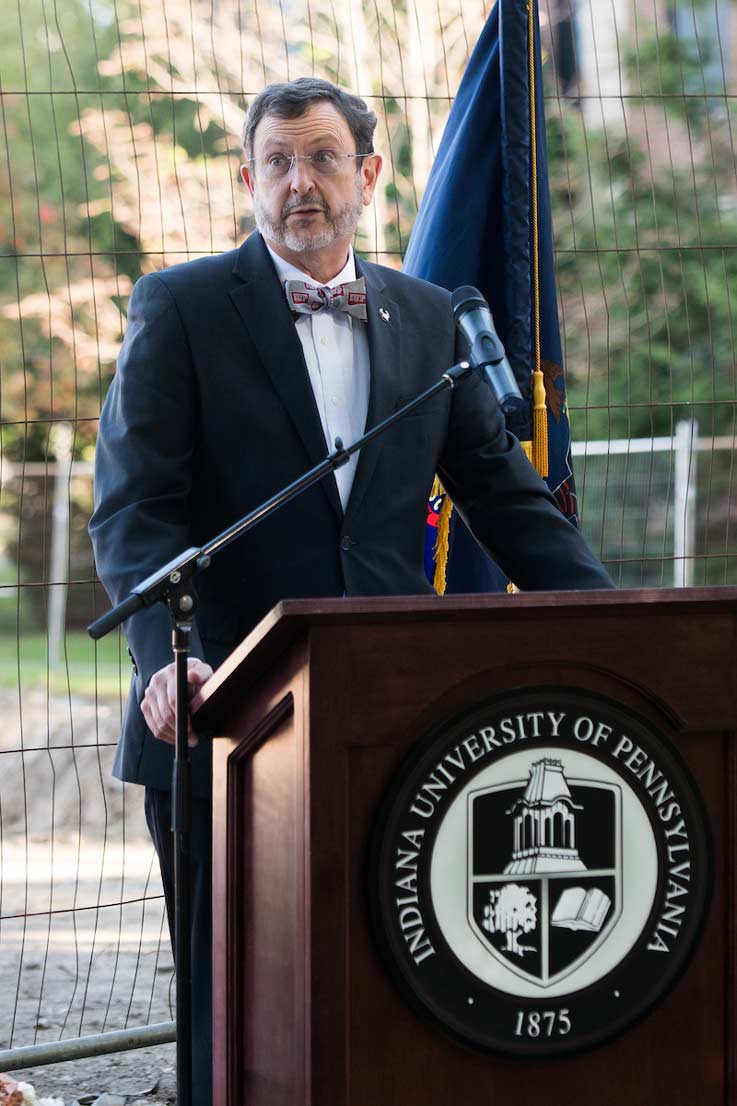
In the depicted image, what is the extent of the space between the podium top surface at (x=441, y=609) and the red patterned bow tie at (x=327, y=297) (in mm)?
873

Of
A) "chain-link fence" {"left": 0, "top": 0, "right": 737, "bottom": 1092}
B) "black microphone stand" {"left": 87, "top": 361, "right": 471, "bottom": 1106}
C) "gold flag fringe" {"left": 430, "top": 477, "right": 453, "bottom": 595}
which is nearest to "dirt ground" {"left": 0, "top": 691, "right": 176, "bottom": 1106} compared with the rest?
"chain-link fence" {"left": 0, "top": 0, "right": 737, "bottom": 1092}

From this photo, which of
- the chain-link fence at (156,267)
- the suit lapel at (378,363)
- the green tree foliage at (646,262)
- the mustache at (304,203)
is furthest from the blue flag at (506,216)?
the green tree foliage at (646,262)

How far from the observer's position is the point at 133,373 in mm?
2078

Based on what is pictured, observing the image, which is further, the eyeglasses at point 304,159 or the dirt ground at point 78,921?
the dirt ground at point 78,921

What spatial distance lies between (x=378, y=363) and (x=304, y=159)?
0.34 m

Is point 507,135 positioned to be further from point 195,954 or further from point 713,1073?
point 713,1073

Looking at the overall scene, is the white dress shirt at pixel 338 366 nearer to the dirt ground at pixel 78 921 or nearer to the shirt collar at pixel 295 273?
the shirt collar at pixel 295 273

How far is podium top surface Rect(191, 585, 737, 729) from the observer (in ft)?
4.31

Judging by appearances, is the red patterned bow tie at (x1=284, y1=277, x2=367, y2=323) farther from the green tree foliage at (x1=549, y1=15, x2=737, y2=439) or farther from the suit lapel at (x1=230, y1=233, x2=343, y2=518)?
the green tree foliage at (x1=549, y1=15, x2=737, y2=439)

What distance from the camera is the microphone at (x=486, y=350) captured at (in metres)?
1.74

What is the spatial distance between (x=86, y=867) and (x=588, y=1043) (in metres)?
4.89

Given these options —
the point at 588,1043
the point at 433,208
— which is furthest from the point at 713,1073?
the point at 433,208

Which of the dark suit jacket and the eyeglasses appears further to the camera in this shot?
the eyeglasses

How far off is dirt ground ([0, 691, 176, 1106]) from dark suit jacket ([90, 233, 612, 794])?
1.05 m
